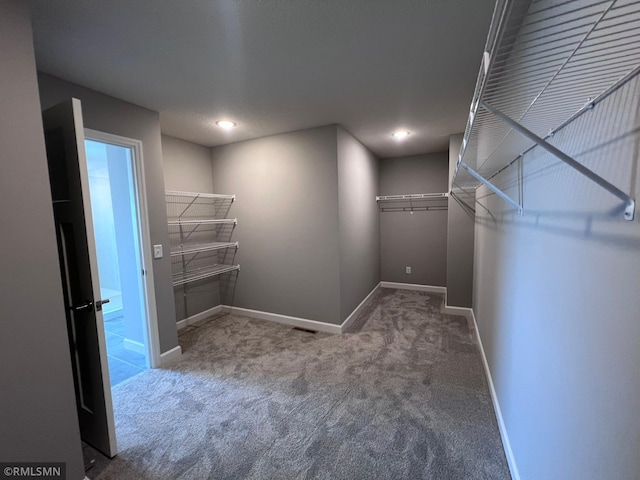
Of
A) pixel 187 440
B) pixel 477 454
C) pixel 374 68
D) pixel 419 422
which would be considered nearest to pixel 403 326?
pixel 419 422

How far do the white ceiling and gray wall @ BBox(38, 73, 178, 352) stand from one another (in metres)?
0.10

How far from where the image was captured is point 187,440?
1.78 m

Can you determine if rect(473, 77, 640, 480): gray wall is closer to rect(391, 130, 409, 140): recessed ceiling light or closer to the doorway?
rect(391, 130, 409, 140): recessed ceiling light

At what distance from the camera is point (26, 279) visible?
121 cm

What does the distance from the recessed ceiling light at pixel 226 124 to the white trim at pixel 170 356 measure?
2353 mm

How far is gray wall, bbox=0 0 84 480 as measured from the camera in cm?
115

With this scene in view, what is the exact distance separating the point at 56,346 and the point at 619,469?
2.08m

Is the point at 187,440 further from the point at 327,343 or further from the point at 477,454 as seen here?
the point at 477,454

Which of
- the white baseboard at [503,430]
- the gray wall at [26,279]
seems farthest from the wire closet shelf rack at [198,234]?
the white baseboard at [503,430]

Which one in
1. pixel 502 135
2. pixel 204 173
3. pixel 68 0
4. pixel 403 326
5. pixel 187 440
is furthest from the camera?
pixel 204 173

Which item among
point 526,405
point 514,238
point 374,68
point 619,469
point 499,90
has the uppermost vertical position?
point 374,68

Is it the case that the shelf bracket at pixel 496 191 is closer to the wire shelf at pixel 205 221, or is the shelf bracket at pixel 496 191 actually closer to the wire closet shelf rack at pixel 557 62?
the wire closet shelf rack at pixel 557 62

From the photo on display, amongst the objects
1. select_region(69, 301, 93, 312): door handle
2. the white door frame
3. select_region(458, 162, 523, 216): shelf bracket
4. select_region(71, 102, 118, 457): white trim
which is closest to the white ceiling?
the white door frame

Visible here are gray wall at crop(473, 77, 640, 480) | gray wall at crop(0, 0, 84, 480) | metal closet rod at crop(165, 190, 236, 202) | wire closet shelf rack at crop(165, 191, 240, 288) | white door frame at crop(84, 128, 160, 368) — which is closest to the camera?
gray wall at crop(473, 77, 640, 480)
